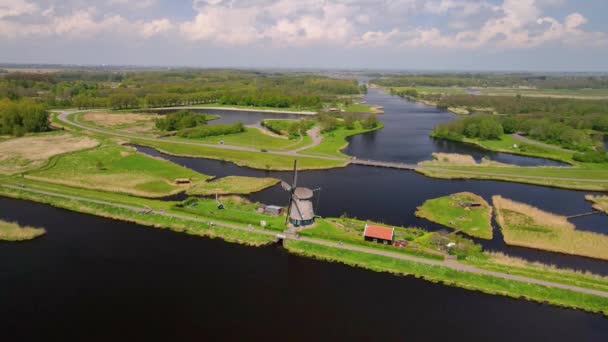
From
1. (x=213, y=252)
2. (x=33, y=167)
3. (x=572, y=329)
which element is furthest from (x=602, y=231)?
(x=33, y=167)

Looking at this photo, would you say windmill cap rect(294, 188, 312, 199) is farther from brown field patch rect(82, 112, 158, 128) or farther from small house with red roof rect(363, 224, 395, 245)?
brown field patch rect(82, 112, 158, 128)

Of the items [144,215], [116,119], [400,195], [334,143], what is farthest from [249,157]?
[116,119]

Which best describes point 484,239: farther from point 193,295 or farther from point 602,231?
point 193,295

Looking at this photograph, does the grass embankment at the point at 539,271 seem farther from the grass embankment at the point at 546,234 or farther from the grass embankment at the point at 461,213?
the grass embankment at the point at 461,213

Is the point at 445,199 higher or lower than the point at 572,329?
higher

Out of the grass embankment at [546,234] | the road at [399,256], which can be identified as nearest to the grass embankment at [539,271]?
the road at [399,256]

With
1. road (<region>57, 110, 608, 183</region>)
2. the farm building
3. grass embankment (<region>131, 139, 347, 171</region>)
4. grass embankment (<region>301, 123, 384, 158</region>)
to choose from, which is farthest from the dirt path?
the farm building
